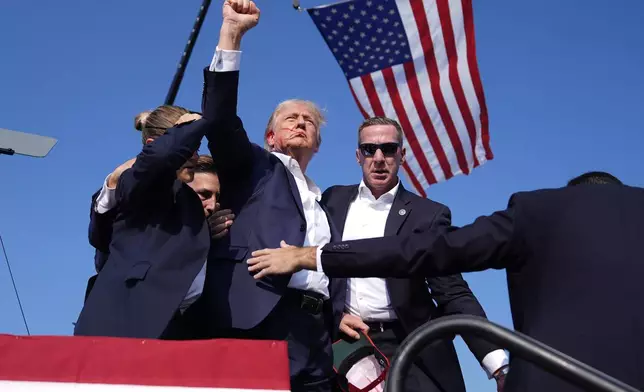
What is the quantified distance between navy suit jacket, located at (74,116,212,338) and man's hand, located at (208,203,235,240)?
5.1 inches

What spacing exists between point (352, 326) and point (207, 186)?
105 centimetres

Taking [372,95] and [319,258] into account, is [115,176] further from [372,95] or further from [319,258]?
[372,95]

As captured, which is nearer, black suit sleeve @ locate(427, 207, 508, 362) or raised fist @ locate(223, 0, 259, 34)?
raised fist @ locate(223, 0, 259, 34)

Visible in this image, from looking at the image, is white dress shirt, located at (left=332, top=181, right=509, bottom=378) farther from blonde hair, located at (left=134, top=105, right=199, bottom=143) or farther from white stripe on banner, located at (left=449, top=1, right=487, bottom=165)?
white stripe on banner, located at (left=449, top=1, right=487, bottom=165)

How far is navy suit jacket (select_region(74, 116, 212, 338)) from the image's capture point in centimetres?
307

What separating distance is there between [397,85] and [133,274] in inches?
215

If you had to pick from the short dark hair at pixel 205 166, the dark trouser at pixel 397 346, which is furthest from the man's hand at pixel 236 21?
the dark trouser at pixel 397 346

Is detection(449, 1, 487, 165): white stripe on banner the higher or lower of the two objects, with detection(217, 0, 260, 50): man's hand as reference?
higher

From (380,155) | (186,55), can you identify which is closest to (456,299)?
(380,155)

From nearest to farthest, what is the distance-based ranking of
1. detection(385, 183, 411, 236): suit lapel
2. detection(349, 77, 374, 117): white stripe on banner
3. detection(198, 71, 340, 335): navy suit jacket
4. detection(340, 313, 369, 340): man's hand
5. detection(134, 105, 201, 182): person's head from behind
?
1. detection(198, 71, 340, 335): navy suit jacket
2. detection(134, 105, 201, 182): person's head from behind
3. detection(340, 313, 369, 340): man's hand
4. detection(385, 183, 411, 236): suit lapel
5. detection(349, 77, 374, 117): white stripe on banner

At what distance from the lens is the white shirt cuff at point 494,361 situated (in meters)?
4.14

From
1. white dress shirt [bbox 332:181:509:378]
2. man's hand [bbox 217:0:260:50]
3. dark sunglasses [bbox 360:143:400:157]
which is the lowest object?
white dress shirt [bbox 332:181:509:378]

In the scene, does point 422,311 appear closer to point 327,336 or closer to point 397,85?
point 327,336

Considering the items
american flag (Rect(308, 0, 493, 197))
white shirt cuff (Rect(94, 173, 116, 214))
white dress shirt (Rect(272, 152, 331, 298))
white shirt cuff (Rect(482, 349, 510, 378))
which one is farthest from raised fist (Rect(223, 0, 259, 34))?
american flag (Rect(308, 0, 493, 197))
